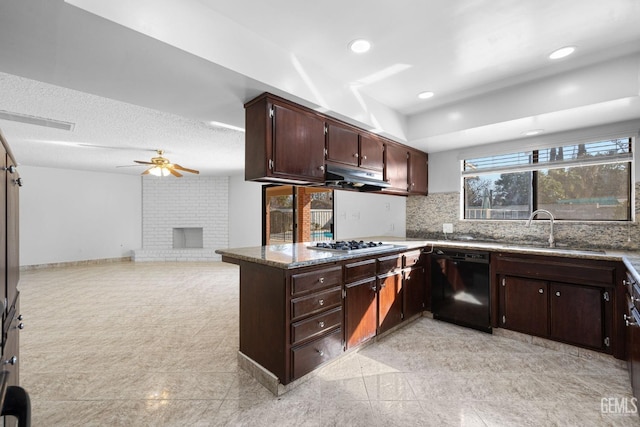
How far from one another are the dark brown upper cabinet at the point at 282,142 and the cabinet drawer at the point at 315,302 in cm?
98

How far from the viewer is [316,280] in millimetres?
2211

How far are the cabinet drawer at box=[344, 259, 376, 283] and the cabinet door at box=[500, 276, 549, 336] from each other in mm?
1388

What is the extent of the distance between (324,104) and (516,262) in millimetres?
2367

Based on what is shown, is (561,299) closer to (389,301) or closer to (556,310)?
(556,310)

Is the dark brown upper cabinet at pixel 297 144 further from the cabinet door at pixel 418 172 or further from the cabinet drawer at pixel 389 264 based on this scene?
the cabinet drawer at pixel 389 264

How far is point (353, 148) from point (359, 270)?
1.27 metres

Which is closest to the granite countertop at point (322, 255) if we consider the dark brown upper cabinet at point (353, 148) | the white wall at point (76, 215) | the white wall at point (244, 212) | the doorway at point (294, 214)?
the dark brown upper cabinet at point (353, 148)

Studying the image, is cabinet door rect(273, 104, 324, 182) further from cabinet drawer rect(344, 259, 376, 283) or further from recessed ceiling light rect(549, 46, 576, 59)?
recessed ceiling light rect(549, 46, 576, 59)

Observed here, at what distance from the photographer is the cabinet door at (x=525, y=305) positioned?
2764 millimetres

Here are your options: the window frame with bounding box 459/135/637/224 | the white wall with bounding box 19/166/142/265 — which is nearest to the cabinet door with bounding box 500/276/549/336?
the window frame with bounding box 459/135/637/224

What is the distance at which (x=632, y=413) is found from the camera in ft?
6.04

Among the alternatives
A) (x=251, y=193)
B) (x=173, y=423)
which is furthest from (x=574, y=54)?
(x=251, y=193)

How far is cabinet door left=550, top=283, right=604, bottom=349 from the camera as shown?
2516 millimetres

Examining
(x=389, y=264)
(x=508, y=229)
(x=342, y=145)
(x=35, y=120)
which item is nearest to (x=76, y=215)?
(x=35, y=120)
